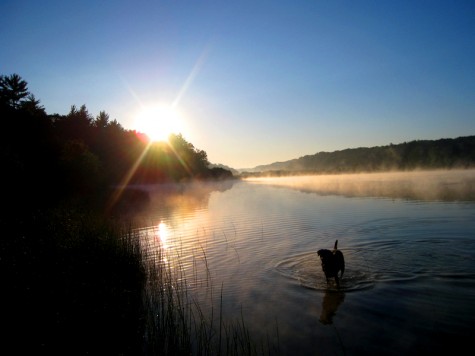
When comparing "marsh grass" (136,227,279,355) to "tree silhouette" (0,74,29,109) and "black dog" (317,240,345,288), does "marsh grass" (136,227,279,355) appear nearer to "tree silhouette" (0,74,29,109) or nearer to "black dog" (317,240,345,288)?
"black dog" (317,240,345,288)

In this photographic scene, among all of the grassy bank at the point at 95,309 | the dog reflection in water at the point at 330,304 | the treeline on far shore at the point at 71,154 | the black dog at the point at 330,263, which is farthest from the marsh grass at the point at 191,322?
the treeline on far shore at the point at 71,154

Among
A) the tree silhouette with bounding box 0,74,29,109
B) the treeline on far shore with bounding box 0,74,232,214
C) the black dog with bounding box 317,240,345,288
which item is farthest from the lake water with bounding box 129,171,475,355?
the tree silhouette with bounding box 0,74,29,109

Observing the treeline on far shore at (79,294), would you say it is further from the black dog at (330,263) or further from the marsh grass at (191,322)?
the black dog at (330,263)

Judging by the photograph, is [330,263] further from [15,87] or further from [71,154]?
[15,87]

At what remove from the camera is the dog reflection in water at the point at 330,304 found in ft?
27.8

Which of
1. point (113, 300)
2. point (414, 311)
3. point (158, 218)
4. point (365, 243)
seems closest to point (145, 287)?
point (113, 300)

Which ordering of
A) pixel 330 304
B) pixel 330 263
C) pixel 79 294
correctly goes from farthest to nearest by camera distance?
pixel 330 263 → pixel 330 304 → pixel 79 294

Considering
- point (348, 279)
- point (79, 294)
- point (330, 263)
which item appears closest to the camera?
point (79, 294)

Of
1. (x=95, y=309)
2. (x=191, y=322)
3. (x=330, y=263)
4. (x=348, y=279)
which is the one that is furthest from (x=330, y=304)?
(x=95, y=309)

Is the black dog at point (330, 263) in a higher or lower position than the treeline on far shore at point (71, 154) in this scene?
lower

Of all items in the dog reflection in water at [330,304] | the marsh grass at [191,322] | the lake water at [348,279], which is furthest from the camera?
the dog reflection in water at [330,304]

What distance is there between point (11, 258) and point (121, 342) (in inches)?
212

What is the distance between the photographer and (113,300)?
8852 mm

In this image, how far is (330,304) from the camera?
30.9ft
